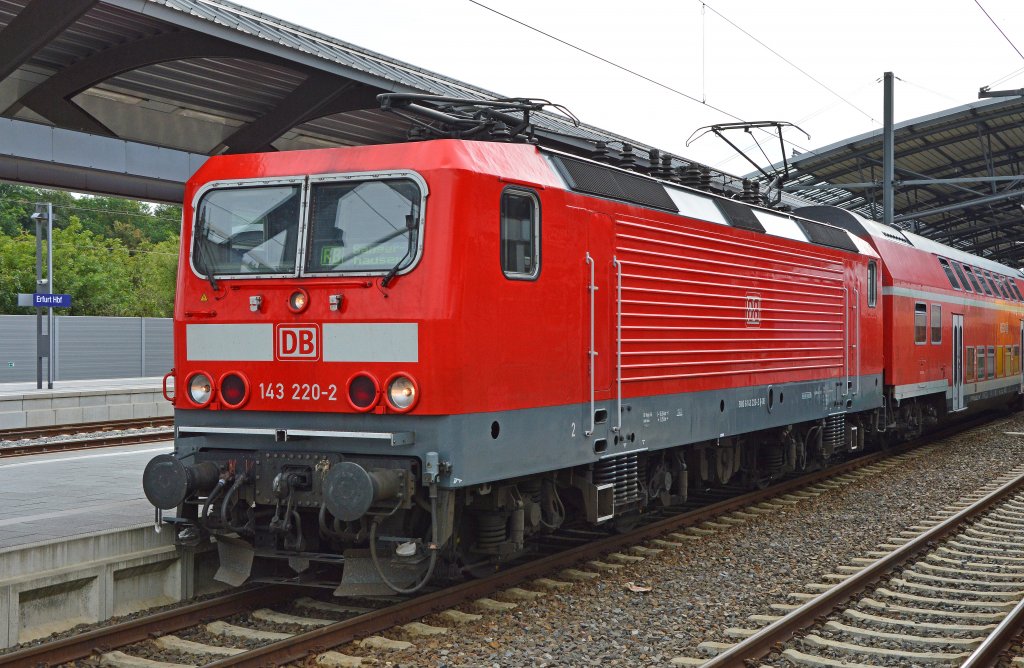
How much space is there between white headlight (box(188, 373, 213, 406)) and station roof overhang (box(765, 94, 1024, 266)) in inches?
851

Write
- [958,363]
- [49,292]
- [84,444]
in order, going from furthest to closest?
[49,292] → [958,363] → [84,444]

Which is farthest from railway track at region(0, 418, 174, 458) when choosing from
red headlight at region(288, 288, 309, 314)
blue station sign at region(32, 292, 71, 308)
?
red headlight at region(288, 288, 309, 314)

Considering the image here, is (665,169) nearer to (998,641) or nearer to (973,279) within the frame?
(998,641)

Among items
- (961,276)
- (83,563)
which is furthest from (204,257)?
(961,276)

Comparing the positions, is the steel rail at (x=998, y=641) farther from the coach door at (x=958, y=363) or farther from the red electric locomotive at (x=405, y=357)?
the coach door at (x=958, y=363)

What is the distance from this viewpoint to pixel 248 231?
7781mm

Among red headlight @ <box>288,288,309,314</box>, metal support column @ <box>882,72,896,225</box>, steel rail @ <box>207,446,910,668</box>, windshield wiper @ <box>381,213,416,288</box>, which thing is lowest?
steel rail @ <box>207,446,910,668</box>

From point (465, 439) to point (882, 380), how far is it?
11.2 meters

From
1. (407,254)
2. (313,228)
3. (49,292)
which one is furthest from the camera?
(49,292)

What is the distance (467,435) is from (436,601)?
1391 mm

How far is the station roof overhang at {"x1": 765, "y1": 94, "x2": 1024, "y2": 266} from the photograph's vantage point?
30250mm

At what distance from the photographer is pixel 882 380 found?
16.3 meters

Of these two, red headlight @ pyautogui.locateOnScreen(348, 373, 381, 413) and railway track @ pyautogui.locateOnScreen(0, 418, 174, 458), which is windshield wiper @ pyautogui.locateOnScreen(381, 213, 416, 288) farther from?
railway track @ pyautogui.locateOnScreen(0, 418, 174, 458)

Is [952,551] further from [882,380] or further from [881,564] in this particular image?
[882,380]
